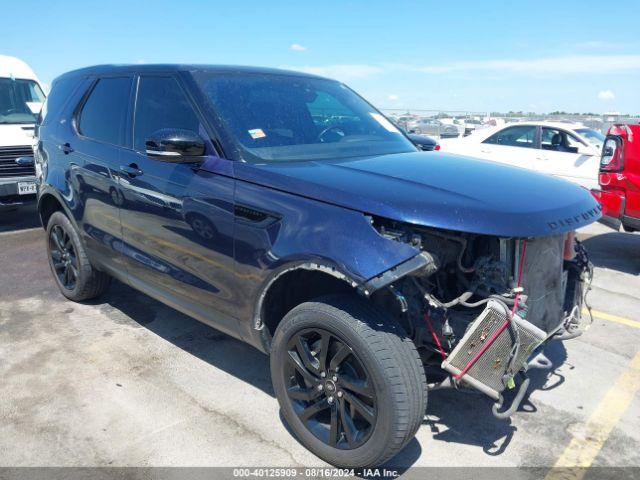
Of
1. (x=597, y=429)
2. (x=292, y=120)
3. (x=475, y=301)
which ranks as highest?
(x=292, y=120)

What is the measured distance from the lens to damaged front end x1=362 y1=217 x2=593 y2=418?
7.85 feet

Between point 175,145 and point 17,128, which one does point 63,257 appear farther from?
point 17,128

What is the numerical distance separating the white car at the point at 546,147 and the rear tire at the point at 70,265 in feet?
22.1

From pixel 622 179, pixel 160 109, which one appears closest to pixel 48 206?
pixel 160 109

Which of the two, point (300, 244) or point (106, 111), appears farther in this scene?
point (106, 111)

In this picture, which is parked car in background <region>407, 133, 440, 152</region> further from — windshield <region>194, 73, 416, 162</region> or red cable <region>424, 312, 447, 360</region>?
red cable <region>424, 312, 447, 360</region>

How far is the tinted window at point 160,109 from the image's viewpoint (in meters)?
3.32

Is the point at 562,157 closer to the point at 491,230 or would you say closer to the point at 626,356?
the point at 626,356

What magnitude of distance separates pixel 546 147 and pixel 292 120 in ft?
22.7

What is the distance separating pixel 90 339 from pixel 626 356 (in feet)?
13.1

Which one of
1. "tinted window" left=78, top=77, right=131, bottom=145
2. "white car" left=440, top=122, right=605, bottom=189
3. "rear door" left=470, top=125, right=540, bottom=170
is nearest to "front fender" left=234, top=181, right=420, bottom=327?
"tinted window" left=78, top=77, right=131, bottom=145

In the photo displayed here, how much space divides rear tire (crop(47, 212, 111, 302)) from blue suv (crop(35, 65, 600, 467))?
0.74 meters

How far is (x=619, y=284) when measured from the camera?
5.53 m

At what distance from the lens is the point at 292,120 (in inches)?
135
